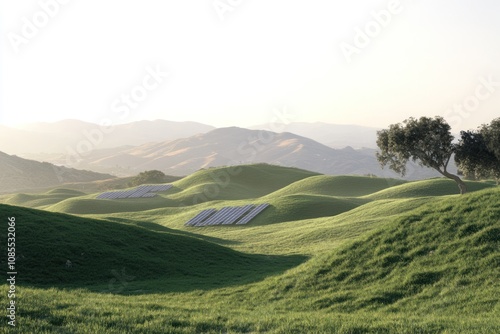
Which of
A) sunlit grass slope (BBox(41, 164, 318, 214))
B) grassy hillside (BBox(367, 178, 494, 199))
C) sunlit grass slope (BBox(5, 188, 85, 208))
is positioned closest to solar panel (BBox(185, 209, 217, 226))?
sunlit grass slope (BBox(41, 164, 318, 214))

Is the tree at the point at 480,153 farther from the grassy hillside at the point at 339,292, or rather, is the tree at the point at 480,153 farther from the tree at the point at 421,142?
the grassy hillside at the point at 339,292

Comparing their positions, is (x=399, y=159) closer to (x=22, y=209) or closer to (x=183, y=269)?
(x=183, y=269)

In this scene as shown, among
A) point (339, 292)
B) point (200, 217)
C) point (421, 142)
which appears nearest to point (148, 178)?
point (200, 217)

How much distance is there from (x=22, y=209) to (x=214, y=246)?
18.5 metres

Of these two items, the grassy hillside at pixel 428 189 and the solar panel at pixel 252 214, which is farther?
the grassy hillside at pixel 428 189

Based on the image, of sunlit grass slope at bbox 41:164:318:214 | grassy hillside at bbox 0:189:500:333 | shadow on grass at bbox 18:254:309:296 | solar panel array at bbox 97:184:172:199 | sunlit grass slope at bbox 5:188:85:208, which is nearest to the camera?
grassy hillside at bbox 0:189:500:333

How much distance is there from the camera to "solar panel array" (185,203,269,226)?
7318cm

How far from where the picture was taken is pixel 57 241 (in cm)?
3512

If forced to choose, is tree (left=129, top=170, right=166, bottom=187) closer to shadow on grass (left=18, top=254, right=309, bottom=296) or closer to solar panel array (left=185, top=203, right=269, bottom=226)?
solar panel array (left=185, top=203, right=269, bottom=226)

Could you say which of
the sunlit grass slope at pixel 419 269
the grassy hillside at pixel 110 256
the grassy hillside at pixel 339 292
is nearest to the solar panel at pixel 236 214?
the grassy hillside at pixel 110 256

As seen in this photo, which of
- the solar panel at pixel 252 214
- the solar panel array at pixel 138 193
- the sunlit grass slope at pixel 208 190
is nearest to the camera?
the solar panel at pixel 252 214

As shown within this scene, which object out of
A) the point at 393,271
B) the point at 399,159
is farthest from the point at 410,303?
the point at 399,159

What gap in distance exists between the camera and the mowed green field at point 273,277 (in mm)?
14695

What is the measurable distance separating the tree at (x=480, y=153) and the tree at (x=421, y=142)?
8.72 feet
